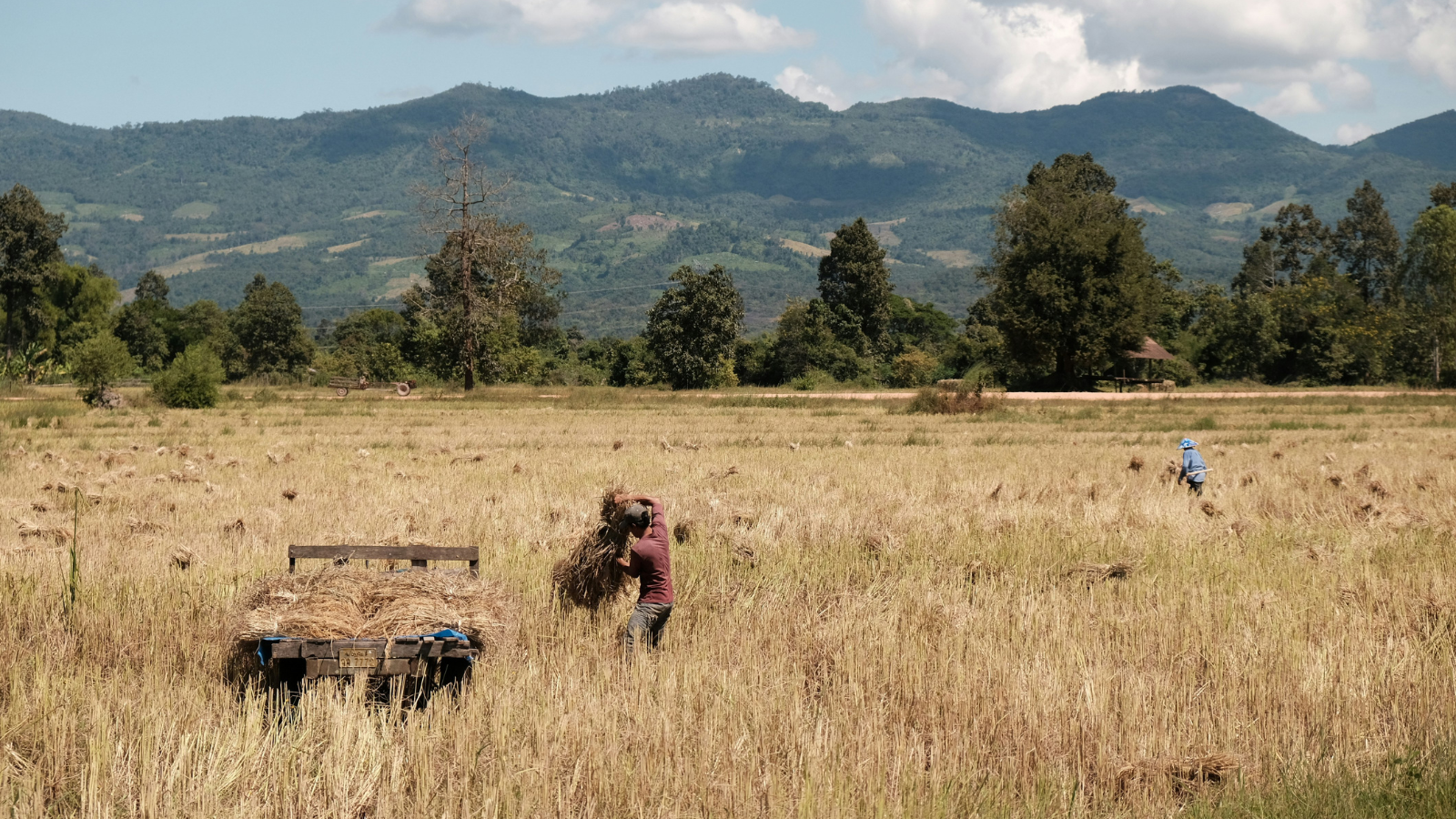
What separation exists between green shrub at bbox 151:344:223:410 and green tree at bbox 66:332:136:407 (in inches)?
64.0

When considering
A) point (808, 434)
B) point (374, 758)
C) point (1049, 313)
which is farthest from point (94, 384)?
point (1049, 313)

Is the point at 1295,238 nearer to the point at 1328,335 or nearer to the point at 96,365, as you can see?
the point at 1328,335

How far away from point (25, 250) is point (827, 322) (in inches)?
2304

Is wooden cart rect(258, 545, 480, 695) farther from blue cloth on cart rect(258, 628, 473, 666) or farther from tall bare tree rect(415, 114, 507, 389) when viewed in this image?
tall bare tree rect(415, 114, 507, 389)

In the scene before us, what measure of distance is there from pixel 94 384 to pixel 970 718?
4127cm

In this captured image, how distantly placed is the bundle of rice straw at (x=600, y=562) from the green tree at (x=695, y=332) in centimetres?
6132

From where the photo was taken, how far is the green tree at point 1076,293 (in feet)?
195

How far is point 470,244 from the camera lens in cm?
5862

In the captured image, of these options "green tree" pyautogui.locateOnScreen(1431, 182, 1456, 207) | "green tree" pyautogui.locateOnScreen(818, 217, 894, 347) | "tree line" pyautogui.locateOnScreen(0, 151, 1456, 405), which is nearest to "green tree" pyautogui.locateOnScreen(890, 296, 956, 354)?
"tree line" pyautogui.locateOnScreen(0, 151, 1456, 405)

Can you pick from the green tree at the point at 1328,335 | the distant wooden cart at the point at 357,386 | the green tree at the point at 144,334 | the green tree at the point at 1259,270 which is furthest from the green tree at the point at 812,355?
the green tree at the point at 1259,270

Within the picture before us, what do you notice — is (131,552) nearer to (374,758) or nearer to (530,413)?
(374,758)

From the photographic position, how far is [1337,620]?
8.96 metres

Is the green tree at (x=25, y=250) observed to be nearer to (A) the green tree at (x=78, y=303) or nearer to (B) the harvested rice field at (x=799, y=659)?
(A) the green tree at (x=78, y=303)

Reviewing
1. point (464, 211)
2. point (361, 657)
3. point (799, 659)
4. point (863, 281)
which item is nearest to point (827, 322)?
point (863, 281)
